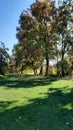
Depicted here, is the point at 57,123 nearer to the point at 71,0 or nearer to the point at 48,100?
the point at 48,100

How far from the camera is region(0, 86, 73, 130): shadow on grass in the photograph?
47.5 ft

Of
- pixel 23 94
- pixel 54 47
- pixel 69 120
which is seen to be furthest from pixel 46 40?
pixel 69 120

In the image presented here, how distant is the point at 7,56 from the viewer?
47938 mm

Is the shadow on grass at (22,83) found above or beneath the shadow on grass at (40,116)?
above

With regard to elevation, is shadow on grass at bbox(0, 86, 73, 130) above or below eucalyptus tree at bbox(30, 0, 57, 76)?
below

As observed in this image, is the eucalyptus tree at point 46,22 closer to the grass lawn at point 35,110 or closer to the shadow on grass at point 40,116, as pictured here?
the grass lawn at point 35,110

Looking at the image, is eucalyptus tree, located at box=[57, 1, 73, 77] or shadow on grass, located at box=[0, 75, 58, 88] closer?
shadow on grass, located at box=[0, 75, 58, 88]

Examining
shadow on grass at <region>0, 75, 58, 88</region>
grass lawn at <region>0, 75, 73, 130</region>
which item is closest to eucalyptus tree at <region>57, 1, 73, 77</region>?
shadow on grass at <region>0, 75, 58, 88</region>

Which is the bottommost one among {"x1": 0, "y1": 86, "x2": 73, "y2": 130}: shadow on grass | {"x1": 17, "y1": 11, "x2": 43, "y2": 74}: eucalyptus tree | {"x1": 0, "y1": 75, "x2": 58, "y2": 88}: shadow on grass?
{"x1": 0, "y1": 86, "x2": 73, "y2": 130}: shadow on grass

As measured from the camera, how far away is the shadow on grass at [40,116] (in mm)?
14492

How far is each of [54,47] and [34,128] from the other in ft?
114

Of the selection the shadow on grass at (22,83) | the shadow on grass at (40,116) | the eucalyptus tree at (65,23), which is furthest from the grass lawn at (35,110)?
the eucalyptus tree at (65,23)

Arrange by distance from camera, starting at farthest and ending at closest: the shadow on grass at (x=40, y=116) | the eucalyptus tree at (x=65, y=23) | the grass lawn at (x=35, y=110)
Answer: the eucalyptus tree at (x=65, y=23) < the grass lawn at (x=35, y=110) < the shadow on grass at (x=40, y=116)

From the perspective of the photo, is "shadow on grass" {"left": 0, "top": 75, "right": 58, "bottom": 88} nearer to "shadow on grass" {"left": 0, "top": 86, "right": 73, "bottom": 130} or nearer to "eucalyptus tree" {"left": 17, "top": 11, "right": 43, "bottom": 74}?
"shadow on grass" {"left": 0, "top": 86, "right": 73, "bottom": 130}
